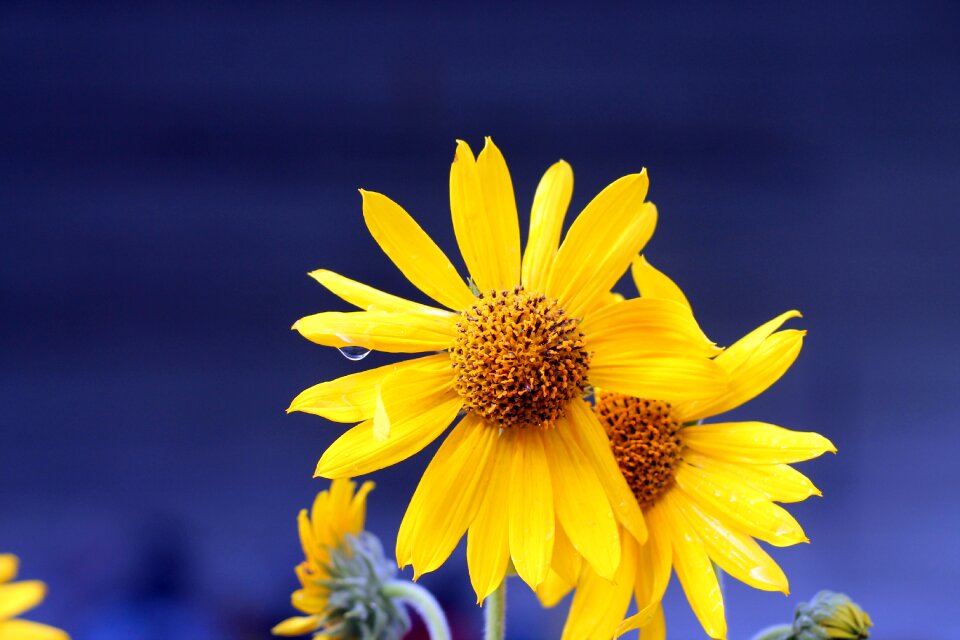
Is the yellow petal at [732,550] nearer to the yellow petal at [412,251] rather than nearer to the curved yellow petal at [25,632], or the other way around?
the yellow petal at [412,251]

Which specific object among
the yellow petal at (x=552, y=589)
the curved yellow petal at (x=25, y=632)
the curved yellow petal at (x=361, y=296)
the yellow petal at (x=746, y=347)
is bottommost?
the yellow petal at (x=552, y=589)

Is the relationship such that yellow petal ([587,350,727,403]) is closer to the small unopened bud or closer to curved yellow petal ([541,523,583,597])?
curved yellow petal ([541,523,583,597])

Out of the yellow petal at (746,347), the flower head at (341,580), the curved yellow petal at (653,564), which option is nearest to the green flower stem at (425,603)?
the flower head at (341,580)

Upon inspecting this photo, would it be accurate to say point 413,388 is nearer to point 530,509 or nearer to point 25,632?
point 530,509

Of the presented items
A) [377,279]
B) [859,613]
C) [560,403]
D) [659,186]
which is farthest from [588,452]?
[659,186]

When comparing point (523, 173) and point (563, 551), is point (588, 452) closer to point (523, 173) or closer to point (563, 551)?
point (563, 551)

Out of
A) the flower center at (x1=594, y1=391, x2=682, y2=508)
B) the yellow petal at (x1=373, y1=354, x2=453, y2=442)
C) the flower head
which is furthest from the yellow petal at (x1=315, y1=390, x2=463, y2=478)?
the flower head
